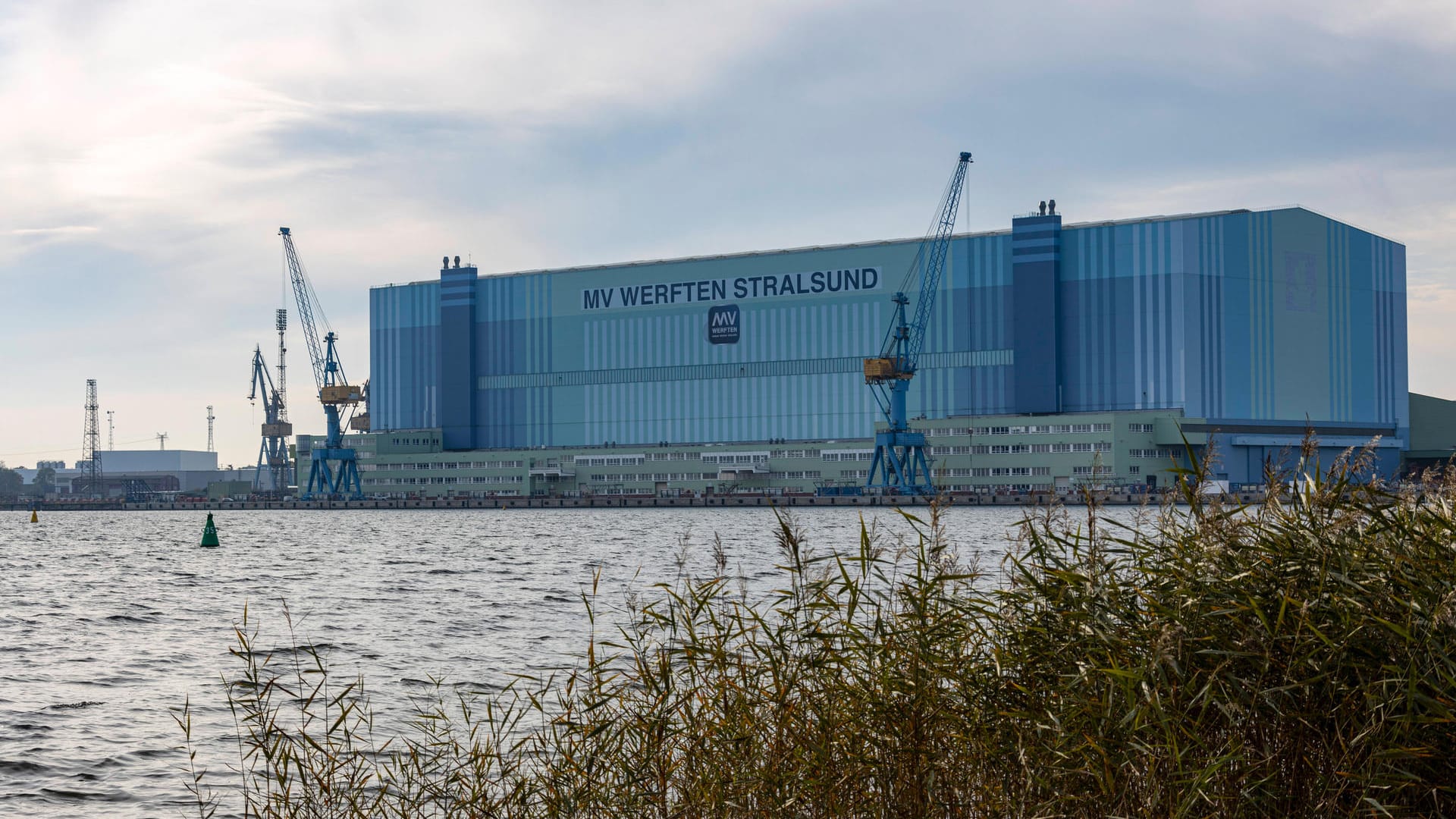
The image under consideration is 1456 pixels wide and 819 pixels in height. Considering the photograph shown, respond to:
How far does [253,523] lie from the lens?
492 feet

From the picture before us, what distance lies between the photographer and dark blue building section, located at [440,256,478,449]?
19450 cm

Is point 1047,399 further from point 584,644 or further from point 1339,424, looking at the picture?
point 584,644

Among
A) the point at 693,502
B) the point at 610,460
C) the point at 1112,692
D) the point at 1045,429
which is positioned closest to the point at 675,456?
the point at 693,502

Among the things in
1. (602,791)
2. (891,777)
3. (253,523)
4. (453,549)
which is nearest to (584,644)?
(602,791)

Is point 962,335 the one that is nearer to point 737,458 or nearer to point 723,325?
point 723,325

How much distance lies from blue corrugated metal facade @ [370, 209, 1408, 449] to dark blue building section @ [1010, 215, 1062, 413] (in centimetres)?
20

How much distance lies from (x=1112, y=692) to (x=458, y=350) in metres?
189

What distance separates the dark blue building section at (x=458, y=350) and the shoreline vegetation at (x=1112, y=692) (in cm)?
18407

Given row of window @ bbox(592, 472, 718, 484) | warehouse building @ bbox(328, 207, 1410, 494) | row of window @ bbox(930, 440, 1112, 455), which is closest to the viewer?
row of window @ bbox(930, 440, 1112, 455)

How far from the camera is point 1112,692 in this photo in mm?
10102

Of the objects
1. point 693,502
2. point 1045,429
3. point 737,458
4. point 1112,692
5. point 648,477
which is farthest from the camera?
point 648,477

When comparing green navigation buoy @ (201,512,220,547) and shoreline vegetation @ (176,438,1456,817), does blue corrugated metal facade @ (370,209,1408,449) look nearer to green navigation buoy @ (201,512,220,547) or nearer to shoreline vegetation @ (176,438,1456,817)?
green navigation buoy @ (201,512,220,547)

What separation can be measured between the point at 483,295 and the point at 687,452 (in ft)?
126

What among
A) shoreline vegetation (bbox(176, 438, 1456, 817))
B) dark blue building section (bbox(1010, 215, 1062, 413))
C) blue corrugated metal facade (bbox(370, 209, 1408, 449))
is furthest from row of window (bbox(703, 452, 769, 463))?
shoreline vegetation (bbox(176, 438, 1456, 817))
